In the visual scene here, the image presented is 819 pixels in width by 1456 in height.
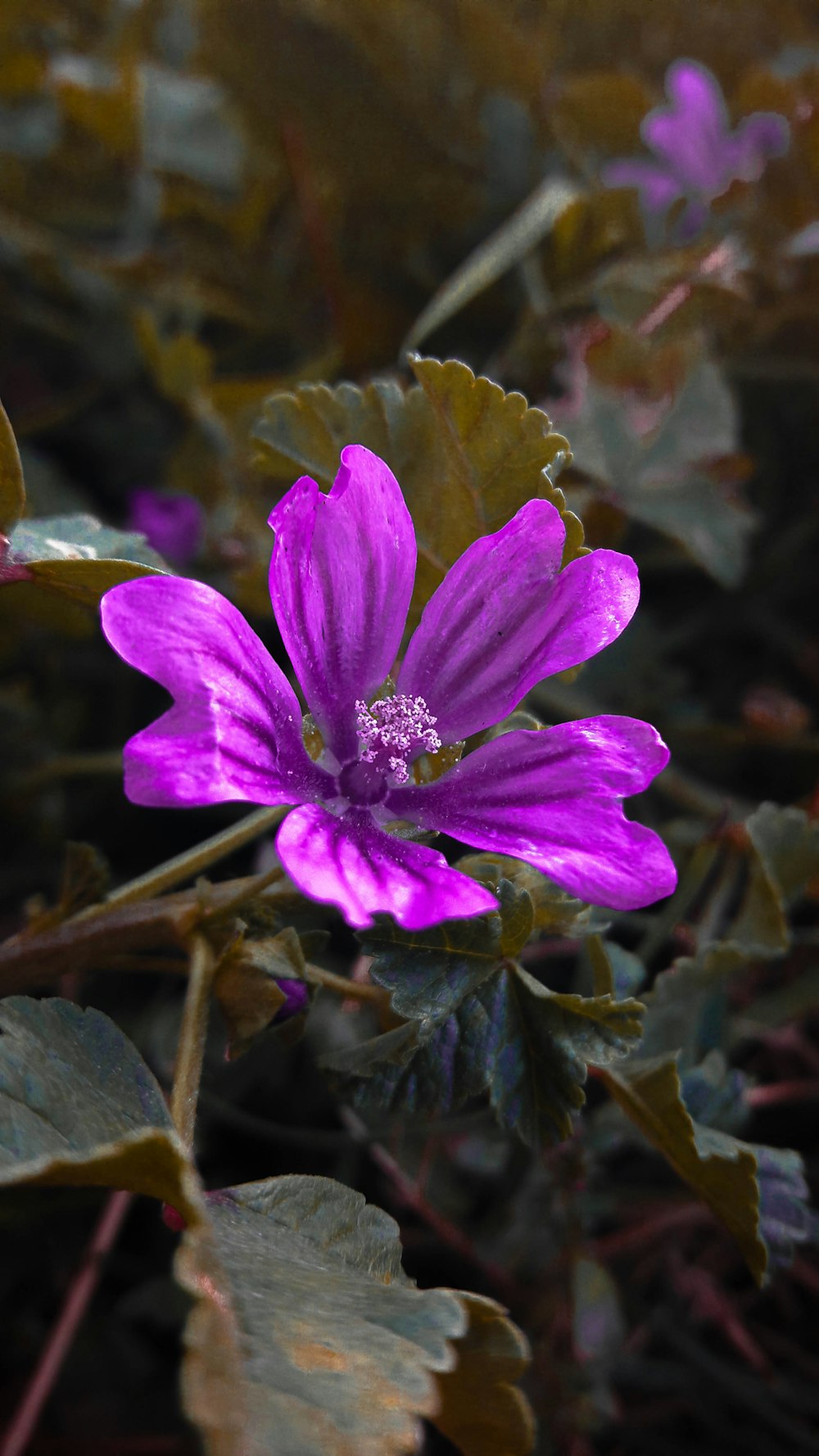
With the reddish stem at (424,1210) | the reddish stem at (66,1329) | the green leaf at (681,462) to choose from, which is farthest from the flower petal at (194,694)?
the green leaf at (681,462)

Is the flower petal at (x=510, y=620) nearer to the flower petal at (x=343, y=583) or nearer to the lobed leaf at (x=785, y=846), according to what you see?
the flower petal at (x=343, y=583)

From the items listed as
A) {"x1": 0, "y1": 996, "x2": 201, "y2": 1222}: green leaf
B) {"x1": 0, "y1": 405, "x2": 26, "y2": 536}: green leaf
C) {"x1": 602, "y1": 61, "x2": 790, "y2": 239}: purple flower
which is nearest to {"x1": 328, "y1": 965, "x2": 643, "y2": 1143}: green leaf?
{"x1": 0, "y1": 996, "x2": 201, "y2": 1222}: green leaf

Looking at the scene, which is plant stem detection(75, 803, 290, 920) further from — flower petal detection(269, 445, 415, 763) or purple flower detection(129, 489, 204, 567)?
purple flower detection(129, 489, 204, 567)

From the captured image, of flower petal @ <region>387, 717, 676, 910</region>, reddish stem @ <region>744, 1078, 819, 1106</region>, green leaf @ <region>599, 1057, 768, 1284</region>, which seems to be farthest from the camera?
reddish stem @ <region>744, 1078, 819, 1106</region>

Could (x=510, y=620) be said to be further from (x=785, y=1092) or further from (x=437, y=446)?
(x=785, y=1092)

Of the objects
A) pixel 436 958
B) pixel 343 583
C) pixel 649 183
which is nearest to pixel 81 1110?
pixel 436 958

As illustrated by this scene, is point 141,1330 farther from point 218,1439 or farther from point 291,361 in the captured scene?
point 291,361
